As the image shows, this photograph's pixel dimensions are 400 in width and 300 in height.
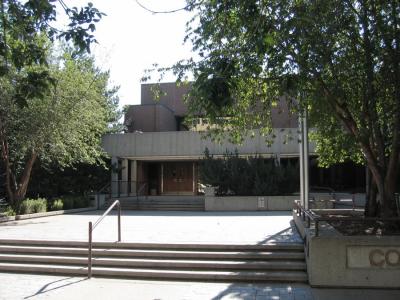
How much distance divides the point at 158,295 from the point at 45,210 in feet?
47.6

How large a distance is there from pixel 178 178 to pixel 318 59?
80.6 feet

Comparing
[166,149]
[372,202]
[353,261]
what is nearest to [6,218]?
[166,149]

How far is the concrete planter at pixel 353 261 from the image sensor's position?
8.25m

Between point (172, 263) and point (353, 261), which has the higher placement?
point (353, 261)

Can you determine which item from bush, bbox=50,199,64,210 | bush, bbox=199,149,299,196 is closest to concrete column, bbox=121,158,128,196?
bush, bbox=50,199,64,210

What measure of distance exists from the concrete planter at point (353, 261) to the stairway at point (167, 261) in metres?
0.52

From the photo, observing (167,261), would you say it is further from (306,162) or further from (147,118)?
(147,118)

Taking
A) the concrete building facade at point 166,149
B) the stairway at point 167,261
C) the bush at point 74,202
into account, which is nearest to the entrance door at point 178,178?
the concrete building facade at point 166,149

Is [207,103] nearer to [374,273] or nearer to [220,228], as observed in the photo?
[374,273]

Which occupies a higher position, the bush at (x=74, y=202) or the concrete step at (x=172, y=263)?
the bush at (x=74, y=202)

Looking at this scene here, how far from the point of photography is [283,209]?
900 inches

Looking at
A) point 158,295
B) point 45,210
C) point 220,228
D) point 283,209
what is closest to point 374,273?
point 158,295

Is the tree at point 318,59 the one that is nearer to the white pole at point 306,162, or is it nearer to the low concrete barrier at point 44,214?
the white pole at point 306,162

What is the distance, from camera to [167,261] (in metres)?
9.59
